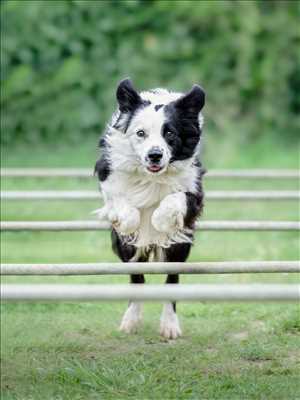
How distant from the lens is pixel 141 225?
4.62m

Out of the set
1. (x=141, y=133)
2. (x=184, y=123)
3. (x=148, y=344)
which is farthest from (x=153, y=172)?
(x=148, y=344)

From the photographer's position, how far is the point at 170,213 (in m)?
4.32

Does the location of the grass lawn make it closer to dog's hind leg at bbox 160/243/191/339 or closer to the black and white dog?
dog's hind leg at bbox 160/243/191/339

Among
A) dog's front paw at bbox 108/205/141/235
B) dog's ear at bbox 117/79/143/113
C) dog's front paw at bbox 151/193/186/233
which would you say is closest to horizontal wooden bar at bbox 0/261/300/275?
dog's front paw at bbox 151/193/186/233

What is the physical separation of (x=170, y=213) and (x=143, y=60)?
852cm

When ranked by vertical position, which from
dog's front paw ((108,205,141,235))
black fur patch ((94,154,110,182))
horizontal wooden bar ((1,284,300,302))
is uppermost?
horizontal wooden bar ((1,284,300,302))

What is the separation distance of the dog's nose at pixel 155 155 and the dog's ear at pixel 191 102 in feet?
1.04

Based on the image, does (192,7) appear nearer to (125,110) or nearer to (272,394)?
(125,110)

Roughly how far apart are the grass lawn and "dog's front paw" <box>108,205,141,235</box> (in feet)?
1.99

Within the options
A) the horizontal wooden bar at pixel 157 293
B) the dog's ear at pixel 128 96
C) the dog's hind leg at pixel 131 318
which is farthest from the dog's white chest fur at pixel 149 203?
the horizontal wooden bar at pixel 157 293

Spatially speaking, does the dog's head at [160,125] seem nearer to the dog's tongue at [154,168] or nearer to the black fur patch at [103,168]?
the dog's tongue at [154,168]

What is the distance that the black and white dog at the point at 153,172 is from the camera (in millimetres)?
4363

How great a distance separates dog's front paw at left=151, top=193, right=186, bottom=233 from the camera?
432 cm

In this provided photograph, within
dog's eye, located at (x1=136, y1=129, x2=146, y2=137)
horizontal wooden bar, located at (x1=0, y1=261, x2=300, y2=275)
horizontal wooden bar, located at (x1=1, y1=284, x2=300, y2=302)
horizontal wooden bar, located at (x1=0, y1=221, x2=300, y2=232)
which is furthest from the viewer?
horizontal wooden bar, located at (x1=0, y1=221, x2=300, y2=232)
